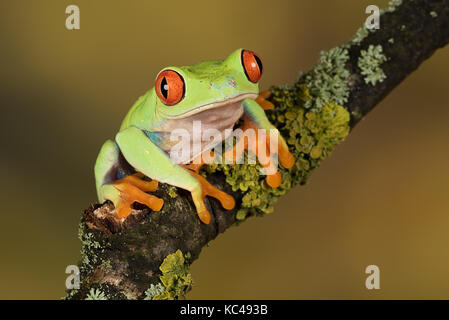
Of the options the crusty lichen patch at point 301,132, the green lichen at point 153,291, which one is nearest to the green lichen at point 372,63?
the crusty lichen patch at point 301,132

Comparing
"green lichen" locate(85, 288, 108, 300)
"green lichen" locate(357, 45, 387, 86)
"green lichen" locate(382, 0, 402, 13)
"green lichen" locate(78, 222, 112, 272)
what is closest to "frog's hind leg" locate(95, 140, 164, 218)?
"green lichen" locate(78, 222, 112, 272)

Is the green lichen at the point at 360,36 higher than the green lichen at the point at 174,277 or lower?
higher

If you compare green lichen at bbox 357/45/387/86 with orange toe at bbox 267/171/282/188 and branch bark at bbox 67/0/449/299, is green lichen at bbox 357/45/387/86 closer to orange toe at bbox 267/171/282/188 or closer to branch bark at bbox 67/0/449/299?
branch bark at bbox 67/0/449/299

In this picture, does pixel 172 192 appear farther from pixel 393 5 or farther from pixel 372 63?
pixel 393 5

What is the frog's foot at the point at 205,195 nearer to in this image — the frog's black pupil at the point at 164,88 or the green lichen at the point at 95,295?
the frog's black pupil at the point at 164,88

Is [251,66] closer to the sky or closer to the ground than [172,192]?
closer to the sky

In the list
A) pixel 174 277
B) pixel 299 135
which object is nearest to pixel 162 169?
pixel 174 277

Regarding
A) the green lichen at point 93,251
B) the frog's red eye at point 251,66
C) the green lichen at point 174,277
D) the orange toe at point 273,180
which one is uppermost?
the frog's red eye at point 251,66

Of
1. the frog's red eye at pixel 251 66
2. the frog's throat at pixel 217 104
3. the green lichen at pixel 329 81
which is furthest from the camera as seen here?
the green lichen at pixel 329 81
